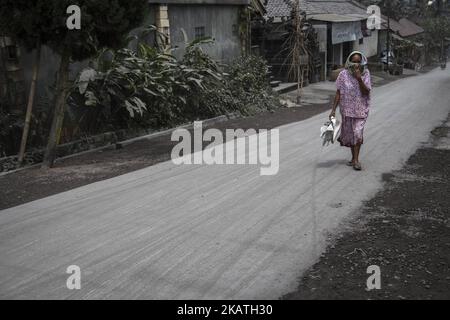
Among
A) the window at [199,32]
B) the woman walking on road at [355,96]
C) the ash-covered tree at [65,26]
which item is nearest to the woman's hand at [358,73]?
the woman walking on road at [355,96]

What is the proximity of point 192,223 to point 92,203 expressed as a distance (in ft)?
5.29

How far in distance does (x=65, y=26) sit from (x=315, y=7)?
940 inches

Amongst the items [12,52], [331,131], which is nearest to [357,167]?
[331,131]

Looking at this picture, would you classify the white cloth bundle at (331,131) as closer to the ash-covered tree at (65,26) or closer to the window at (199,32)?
the ash-covered tree at (65,26)

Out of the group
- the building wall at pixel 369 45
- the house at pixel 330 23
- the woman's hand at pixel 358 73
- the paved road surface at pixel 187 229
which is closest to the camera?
the paved road surface at pixel 187 229

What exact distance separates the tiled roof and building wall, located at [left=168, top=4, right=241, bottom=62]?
3.23m

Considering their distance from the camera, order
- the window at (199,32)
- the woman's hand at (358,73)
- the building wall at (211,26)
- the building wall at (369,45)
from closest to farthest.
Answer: the woman's hand at (358,73)
the building wall at (211,26)
the window at (199,32)
the building wall at (369,45)

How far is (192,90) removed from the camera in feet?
44.9

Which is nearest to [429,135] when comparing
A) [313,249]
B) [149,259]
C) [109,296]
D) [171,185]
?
[171,185]

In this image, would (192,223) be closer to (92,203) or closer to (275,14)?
(92,203)

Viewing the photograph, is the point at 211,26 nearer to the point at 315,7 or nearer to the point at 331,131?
the point at 331,131

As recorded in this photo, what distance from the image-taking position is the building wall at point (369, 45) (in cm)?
3755

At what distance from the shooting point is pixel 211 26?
59.6ft

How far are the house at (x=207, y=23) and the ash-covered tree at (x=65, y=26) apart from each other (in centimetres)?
542
